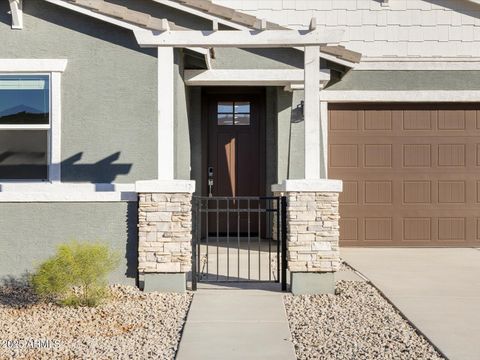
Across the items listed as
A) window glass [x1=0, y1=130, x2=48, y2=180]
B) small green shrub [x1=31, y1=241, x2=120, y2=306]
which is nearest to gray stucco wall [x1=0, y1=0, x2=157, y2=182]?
window glass [x1=0, y1=130, x2=48, y2=180]

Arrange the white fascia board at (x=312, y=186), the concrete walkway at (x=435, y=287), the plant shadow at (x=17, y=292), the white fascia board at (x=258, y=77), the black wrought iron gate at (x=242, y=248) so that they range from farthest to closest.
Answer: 1. the white fascia board at (x=258, y=77)
2. the black wrought iron gate at (x=242, y=248)
3. the white fascia board at (x=312, y=186)
4. the plant shadow at (x=17, y=292)
5. the concrete walkway at (x=435, y=287)

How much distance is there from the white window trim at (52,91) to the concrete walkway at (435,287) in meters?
4.74

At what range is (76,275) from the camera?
6.57 m

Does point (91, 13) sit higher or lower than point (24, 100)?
higher

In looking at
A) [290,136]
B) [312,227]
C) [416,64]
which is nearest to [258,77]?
[290,136]

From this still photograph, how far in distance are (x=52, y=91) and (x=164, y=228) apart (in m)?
2.71

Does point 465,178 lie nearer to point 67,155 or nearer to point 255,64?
point 255,64

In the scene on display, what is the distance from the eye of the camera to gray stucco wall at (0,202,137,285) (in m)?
7.81

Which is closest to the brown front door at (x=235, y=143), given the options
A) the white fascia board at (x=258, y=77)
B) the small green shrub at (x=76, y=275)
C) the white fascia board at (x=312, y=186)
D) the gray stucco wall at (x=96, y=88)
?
the white fascia board at (x=258, y=77)

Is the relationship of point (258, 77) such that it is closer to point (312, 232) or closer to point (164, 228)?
point (312, 232)

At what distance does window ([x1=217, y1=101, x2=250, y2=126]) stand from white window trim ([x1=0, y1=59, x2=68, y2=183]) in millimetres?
5035

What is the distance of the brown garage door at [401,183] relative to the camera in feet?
39.5

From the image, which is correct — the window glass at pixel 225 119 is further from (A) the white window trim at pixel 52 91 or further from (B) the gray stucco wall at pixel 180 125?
(A) the white window trim at pixel 52 91

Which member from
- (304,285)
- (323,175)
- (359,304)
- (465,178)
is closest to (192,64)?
(323,175)
